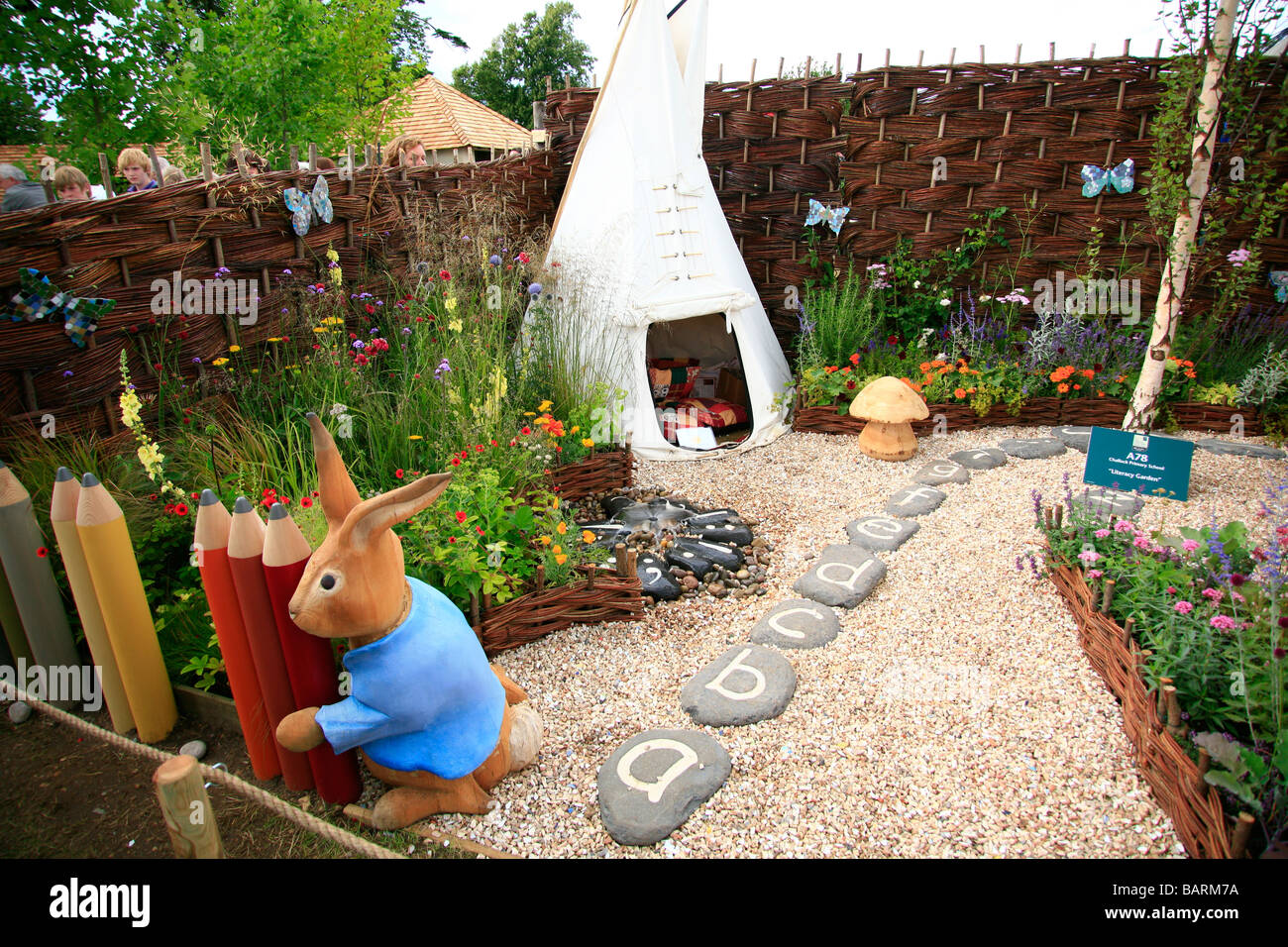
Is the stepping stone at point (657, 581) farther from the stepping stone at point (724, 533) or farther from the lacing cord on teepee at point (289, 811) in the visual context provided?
the lacing cord on teepee at point (289, 811)

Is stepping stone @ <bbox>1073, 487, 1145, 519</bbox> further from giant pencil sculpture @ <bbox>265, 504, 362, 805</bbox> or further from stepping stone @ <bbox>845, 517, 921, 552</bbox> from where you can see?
giant pencil sculpture @ <bbox>265, 504, 362, 805</bbox>

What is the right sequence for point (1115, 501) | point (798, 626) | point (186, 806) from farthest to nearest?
point (1115, 501), point (798, 626), point (186, 806)

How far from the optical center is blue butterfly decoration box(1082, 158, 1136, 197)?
5293 mm

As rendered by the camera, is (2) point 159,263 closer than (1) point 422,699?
No

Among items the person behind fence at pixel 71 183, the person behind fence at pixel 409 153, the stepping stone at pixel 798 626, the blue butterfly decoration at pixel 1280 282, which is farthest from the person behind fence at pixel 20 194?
the blue butterfly decoration at pixel 1280 282

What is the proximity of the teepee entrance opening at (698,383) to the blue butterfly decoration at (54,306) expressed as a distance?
332cm

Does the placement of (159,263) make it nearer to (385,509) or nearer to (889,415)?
(385,509)

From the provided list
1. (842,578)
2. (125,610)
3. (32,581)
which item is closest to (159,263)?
(32,581)

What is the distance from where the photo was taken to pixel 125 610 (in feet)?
7.08

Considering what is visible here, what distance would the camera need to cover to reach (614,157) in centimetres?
510

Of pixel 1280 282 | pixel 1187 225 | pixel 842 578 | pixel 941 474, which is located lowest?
pixel 842 578

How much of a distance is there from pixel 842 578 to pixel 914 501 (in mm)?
1081
